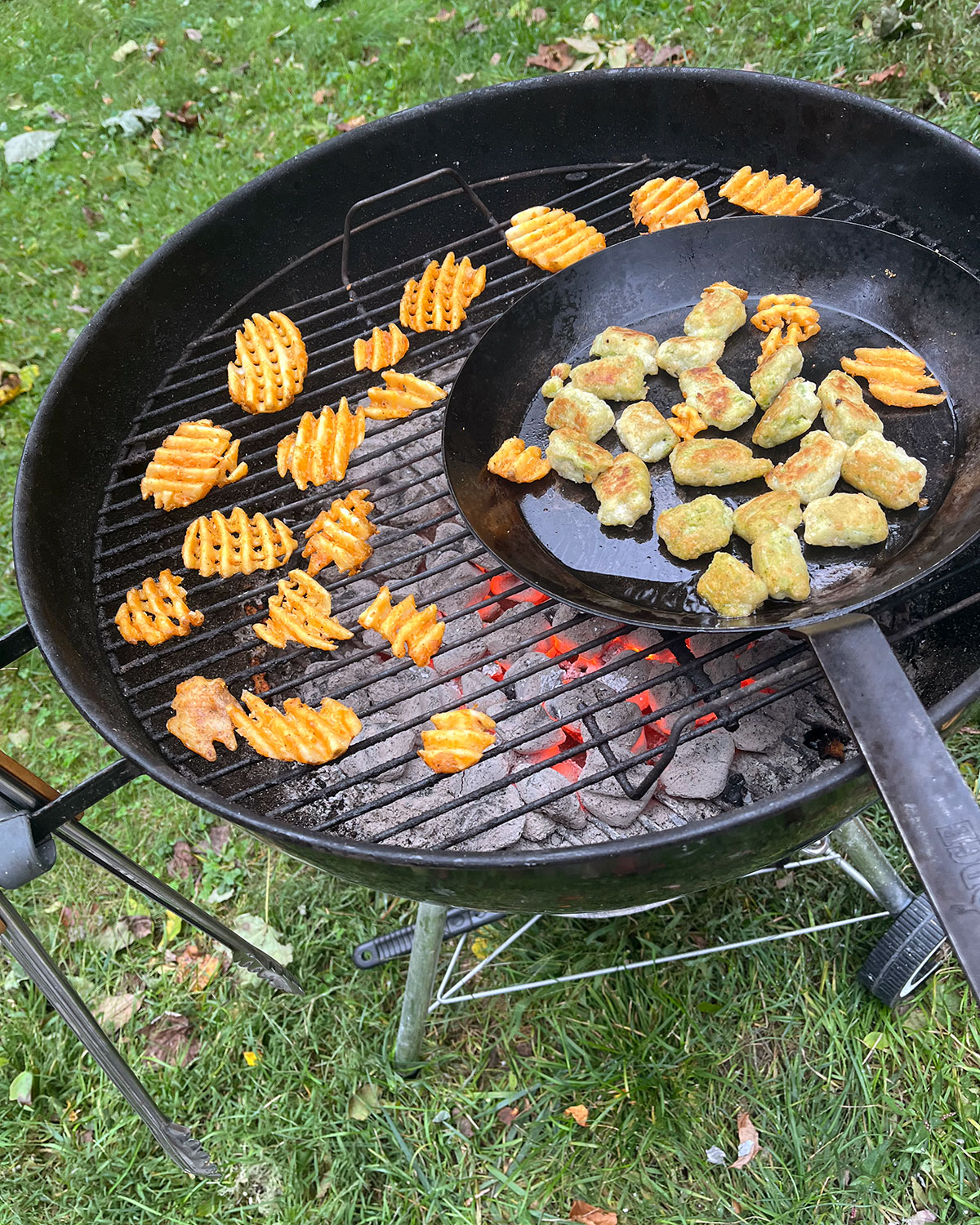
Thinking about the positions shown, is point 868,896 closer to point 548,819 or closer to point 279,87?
point 548,819

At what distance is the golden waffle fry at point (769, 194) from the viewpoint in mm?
2934

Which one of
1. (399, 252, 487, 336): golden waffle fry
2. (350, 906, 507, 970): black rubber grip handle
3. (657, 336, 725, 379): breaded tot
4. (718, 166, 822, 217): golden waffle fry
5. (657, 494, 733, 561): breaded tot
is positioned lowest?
(350, 906, 507, 970): black rubber grip handle

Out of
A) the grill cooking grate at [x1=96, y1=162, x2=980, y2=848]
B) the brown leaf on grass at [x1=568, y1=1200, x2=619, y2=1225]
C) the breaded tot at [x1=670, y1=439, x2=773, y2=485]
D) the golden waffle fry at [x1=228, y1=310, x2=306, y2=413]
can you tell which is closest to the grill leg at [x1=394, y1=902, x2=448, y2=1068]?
the grill cooking grate at [x1=96, y1=162, x2=980, y2=848]

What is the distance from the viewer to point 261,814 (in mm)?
1914

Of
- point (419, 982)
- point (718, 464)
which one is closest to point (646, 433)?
point (718, 464)

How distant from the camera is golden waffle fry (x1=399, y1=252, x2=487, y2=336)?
303 cm

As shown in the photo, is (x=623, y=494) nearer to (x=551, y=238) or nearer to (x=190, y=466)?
(x=551, y=238)

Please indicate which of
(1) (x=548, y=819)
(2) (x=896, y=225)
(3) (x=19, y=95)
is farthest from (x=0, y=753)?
(3) (x=19, y=95)

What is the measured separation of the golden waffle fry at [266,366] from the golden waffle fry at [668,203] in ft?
3.91

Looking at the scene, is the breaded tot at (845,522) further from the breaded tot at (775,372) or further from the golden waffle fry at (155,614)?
the golden waffle fry at (155,614)

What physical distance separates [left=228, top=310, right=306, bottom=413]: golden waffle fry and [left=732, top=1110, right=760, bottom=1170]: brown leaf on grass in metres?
2.53

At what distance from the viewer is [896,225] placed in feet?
9.36

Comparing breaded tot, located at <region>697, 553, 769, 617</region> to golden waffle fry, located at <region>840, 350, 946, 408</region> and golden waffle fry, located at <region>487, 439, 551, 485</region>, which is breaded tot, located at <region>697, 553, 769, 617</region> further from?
golden waffle fry, located at <region>840, 350, 946, 408</region>

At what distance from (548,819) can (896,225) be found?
2086mm
